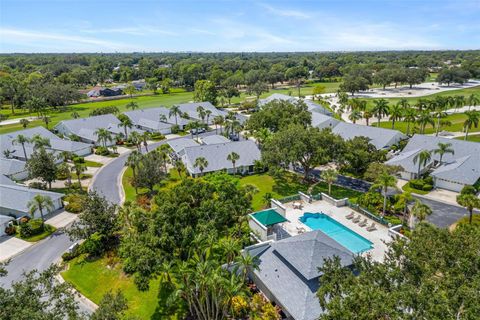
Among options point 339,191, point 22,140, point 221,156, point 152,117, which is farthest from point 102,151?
point 339,191

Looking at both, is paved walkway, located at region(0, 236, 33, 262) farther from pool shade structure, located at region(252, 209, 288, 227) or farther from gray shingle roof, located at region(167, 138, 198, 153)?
gray shingle roof, located at region(167, 138, 198, 153)

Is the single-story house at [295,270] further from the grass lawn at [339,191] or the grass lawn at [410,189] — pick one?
the grass lawn at [410,189]

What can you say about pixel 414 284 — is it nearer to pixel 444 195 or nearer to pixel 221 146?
pixel 444 195

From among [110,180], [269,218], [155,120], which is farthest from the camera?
[155,120]

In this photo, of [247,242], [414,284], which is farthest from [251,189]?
[414,284]

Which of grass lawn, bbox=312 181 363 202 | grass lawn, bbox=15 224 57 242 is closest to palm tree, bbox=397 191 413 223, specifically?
grass lawn, bbox=312 181 363 202

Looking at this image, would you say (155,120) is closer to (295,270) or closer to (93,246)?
(93,246)
